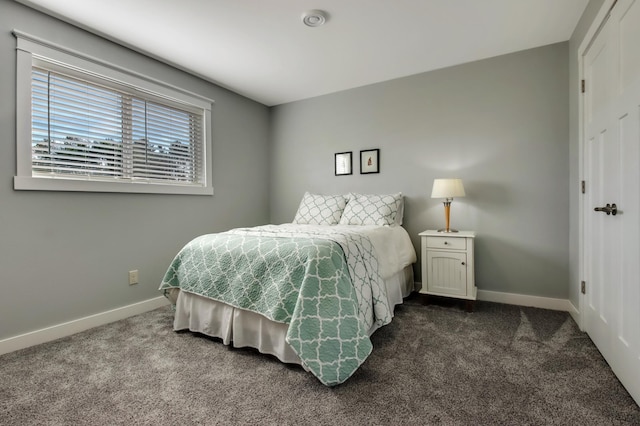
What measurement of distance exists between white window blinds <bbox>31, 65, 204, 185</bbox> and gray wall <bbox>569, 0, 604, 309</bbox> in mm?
3412

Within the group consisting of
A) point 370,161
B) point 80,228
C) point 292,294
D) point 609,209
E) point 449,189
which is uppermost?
point 370,161

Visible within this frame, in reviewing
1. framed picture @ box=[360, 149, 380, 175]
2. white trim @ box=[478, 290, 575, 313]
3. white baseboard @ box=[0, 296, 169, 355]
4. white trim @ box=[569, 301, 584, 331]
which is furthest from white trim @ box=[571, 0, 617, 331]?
white baseboard @ box=[0, 296, 169, 355]

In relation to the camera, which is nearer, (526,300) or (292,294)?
(292,294)

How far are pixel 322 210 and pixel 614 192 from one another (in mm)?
2319

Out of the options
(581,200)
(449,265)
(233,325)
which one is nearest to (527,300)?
(449,265)

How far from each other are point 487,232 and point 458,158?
0.78 meters

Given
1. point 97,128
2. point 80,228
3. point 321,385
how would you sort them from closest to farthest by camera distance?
point 321,385
point 80,228
point 97,128

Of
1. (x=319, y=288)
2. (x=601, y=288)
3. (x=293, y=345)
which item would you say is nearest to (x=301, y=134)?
(x=319, y=288)

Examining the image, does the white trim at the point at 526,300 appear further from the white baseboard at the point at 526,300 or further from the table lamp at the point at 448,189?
the table lamp at the point at 448,189

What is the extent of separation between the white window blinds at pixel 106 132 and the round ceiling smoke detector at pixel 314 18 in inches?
62.9

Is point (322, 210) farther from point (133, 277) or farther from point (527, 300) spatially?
point (527, 300)

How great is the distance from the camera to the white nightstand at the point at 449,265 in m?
2.62

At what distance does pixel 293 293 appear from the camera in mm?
1712

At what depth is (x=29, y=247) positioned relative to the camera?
2084 millimetres
